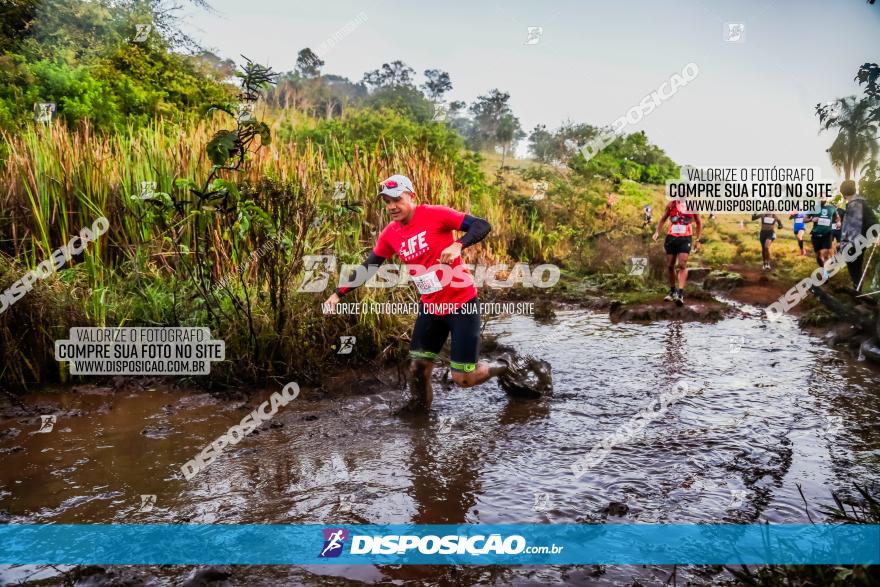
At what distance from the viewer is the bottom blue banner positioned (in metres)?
3.31

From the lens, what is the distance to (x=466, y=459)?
4.64 meters

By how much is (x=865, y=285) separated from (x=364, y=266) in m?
8.18

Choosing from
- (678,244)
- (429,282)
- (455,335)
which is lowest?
(455,335)

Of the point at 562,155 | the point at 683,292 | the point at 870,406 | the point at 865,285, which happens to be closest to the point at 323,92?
the point at 562,155

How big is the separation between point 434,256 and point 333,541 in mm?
2332

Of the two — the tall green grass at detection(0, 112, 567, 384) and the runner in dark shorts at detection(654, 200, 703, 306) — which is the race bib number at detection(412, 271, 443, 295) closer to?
the tall green grass at detection(0, 112, 567, 384)

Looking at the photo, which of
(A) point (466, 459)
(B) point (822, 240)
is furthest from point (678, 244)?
(A) point (466, 459)

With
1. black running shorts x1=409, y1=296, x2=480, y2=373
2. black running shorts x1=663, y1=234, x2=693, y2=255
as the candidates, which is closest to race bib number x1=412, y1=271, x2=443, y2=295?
black running shorts x1=409, y1=296, x2=480, y2=373

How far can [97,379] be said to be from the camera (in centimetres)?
616

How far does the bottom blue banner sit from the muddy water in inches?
4.0

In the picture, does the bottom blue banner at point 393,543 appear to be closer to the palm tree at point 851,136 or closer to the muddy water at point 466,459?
the muddy water at point 466,459

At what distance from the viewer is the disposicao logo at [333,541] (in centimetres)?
338

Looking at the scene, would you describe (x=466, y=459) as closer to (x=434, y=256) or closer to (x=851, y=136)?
(x=434, y=256)

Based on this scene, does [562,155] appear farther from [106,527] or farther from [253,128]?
[106,527]
